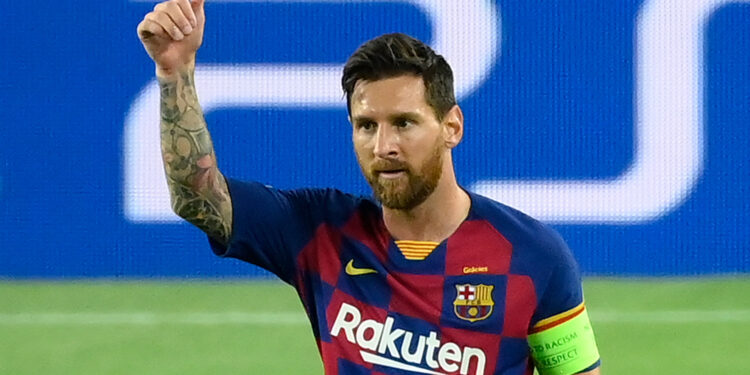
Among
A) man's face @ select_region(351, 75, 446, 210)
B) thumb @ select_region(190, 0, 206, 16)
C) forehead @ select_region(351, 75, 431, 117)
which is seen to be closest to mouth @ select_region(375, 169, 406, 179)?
man's face @ select_region(351, 75, 446, 210)

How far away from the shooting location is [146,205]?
256 inches

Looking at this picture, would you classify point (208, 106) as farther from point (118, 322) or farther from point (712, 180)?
point (712, 180)

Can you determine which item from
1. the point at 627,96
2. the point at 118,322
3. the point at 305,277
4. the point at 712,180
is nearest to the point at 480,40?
the point at 627,96

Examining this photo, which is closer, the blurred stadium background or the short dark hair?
the short dark hair

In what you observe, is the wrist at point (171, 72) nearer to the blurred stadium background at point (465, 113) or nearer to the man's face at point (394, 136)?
the man's face at point (394, 136)

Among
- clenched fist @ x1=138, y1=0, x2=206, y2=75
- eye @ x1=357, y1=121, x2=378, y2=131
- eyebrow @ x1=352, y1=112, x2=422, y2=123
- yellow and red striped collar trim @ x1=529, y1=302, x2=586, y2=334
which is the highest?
clenched fist @ x1=138, y1=0, x2=206, y2=75

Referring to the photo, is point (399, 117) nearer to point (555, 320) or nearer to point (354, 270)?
point (354, 270)

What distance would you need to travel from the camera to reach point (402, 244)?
258 centimetres

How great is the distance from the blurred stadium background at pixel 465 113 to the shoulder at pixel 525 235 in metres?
3.85

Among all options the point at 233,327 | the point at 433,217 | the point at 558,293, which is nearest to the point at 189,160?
the point at 433,217

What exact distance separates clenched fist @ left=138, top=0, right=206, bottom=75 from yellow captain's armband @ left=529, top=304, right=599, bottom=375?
873 millimetres

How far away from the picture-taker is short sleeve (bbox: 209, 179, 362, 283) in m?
2.51

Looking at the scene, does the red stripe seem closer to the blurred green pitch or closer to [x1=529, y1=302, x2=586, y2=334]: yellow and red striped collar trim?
[x1=529, y1=302, x2=586, y2=334]: yellow and red striped collar trim

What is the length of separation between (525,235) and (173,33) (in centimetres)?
85
